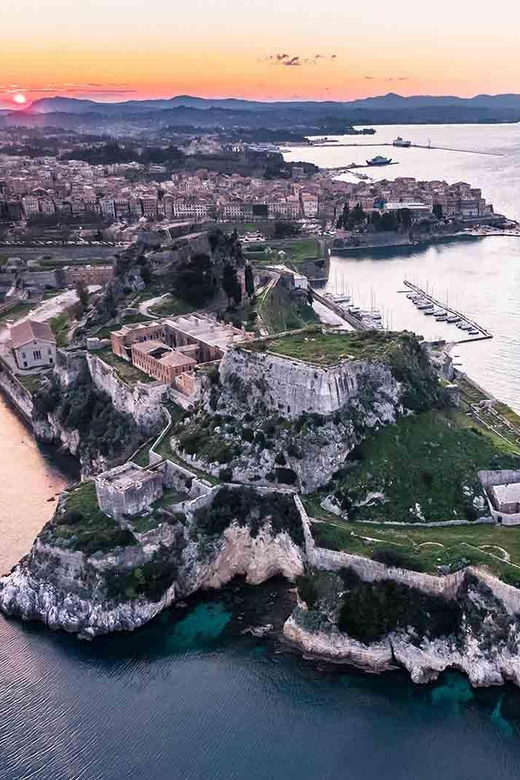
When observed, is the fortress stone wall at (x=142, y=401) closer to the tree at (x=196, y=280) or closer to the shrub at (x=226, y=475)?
the shrub at (x=226, y=475)

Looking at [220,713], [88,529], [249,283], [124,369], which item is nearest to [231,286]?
[249,283]

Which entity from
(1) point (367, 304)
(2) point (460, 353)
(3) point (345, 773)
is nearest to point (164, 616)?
(3) point (345, 773)

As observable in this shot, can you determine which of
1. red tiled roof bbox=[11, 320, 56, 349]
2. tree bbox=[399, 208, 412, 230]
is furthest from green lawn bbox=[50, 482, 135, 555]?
tree bbox=[399, 208, 412, 230]

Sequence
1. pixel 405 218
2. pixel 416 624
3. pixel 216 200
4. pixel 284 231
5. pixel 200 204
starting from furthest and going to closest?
pixel 216 200 → pixel 200 204 → pixel 405 218 → pixel 284 231 → pixel 416 624

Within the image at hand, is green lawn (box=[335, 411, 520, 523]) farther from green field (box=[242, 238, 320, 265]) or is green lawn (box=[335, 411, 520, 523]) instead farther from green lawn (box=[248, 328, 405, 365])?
green field (box=[242, 238, 320, 265])

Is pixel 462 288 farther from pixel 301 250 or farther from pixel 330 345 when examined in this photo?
pixel 330 345

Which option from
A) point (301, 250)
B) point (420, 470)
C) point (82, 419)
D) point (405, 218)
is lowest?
point (301, 250)

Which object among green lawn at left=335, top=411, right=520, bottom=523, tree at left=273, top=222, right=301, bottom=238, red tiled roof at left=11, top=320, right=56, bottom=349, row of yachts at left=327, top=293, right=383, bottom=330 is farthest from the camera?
tree at left=273, top=222, right=301, bottom=238
